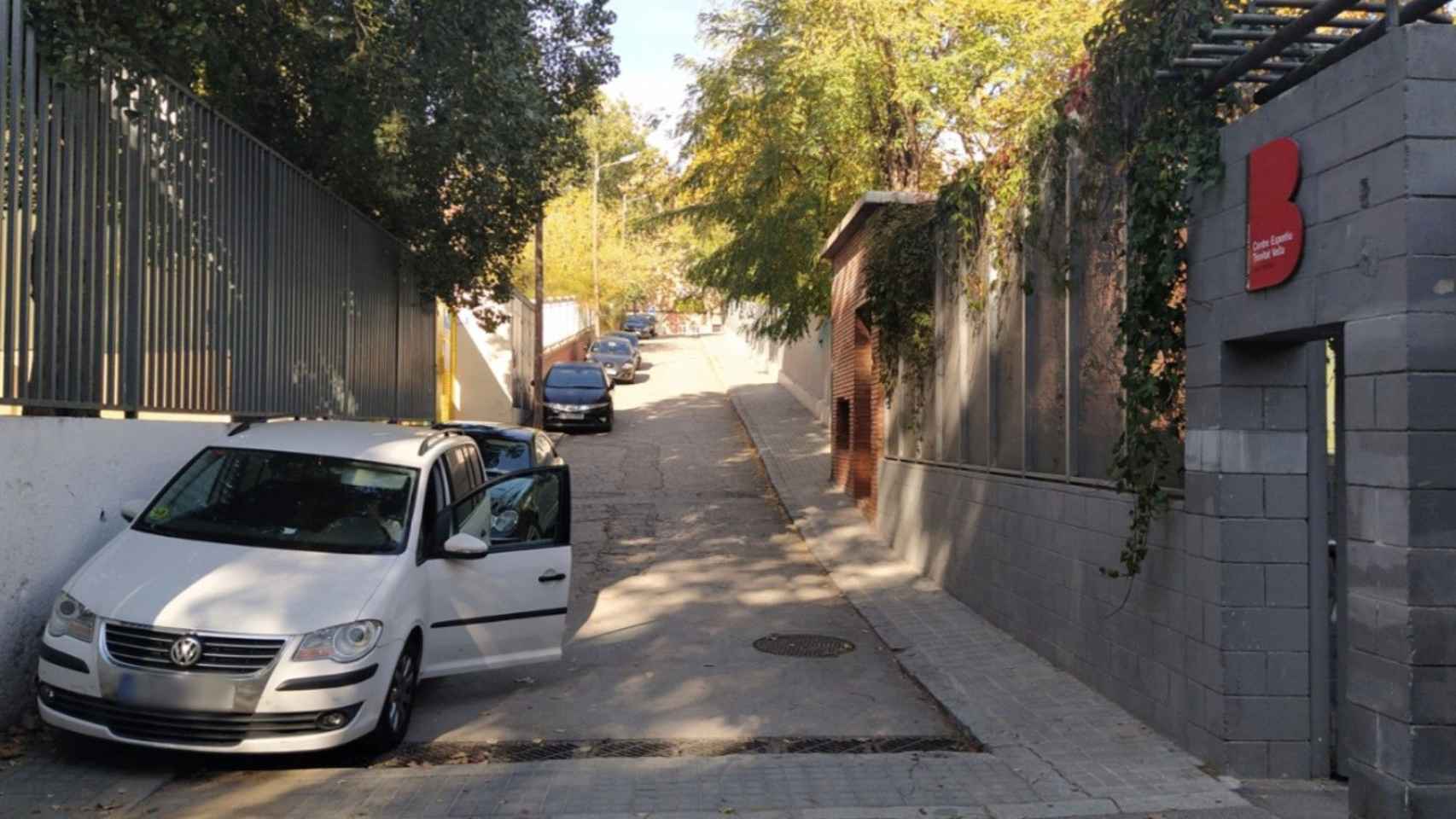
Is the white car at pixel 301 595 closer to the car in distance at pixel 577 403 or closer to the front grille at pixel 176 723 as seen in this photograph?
the front grille at pixel 176 723

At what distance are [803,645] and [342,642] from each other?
4561 millimetres

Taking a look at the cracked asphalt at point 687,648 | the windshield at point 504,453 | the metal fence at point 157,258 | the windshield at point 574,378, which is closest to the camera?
the metal fence at point 157,258

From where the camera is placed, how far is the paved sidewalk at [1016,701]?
6.00 meters

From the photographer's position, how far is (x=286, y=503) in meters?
7.37

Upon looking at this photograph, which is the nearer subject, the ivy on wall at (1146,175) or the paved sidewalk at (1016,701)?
the paved sidewalk at (1016,701)

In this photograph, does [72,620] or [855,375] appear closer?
[72,620]

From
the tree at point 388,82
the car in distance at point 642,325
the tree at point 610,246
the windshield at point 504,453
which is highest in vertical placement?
the tree at point 610,246

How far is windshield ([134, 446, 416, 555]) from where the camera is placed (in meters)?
7.05

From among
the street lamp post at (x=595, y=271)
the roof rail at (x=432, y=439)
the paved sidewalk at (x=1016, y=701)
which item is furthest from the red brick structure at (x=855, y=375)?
the street lamp post at (x=595, y=271)

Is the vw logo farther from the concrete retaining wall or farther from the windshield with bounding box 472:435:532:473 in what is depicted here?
the windshield with bounding box 472:435:532:473

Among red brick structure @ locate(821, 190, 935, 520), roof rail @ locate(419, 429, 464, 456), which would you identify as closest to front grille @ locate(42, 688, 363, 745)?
roof rail @ locate(419, 429, 464, 456)

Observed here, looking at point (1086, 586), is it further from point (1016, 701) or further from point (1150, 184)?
point (1150, 184)

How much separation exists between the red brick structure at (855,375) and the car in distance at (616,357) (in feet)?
61.5

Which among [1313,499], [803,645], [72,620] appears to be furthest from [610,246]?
[1313,499]
